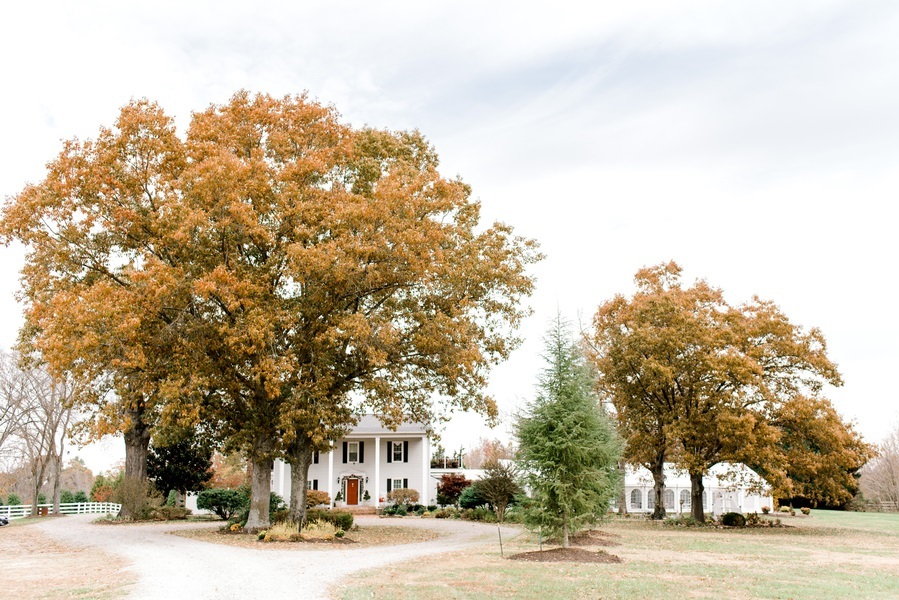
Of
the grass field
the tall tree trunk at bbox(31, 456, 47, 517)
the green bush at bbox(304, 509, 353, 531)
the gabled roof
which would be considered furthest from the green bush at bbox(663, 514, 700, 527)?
the tall tree trunk at bbox(31, 456, 47, 517)

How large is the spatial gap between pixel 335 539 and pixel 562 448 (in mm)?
8159

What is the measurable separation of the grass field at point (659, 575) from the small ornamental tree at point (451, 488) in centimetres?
2371

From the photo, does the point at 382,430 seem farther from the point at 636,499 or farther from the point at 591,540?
the point at 591,540

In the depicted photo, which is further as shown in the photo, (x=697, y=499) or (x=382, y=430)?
(x=382, y=430)

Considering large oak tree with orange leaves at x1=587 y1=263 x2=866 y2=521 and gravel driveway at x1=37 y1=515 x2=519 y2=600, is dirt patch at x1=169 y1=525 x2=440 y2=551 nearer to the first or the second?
gravel driveway at x1=37 y1=515 x2=519 y2=600

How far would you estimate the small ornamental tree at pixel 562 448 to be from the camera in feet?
59.3

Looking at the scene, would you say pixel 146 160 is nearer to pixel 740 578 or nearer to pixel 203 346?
pixel 203 346

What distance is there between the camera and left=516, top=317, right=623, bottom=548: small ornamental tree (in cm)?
1808

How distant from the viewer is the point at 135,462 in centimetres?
3547

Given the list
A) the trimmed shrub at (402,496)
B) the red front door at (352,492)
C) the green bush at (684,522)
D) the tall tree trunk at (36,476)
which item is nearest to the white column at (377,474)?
the trimmed shrub at (402,496)

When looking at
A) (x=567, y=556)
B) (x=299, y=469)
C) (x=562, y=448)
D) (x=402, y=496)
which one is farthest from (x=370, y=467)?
(x=567, y=556)

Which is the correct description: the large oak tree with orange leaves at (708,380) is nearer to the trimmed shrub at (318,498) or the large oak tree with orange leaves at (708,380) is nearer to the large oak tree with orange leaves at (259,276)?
the large oak tree with orange leaves at (259,276)

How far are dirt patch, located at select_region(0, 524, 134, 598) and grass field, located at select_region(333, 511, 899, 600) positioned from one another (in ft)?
13.4

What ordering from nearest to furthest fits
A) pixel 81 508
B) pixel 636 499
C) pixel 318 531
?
pixel 318 531
pixel 81 508
pixel 636 499
